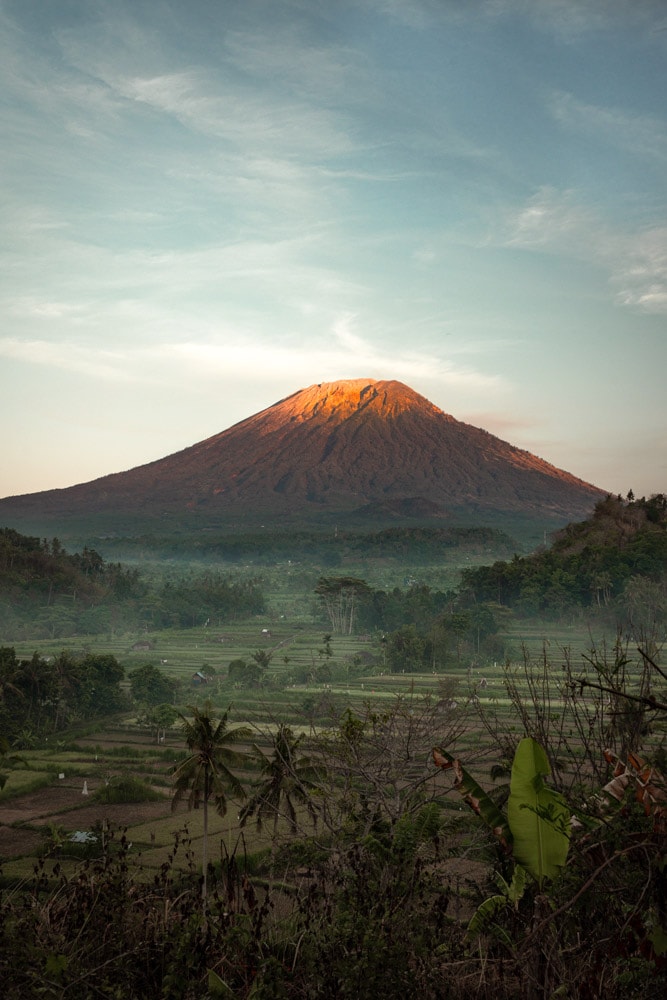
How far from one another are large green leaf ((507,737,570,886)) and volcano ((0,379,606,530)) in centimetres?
12487

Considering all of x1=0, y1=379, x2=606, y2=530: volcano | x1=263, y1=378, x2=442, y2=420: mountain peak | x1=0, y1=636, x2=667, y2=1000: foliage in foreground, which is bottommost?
x1=0, y1=636, x2=667, y2=1000: foliage in foreground

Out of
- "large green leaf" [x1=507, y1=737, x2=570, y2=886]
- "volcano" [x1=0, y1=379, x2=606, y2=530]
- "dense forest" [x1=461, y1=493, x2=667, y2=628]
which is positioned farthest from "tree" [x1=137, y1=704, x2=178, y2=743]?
"volcano" [x1=0, y1=379, x2=606, y2=530]

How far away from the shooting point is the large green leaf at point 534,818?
14.3 ft

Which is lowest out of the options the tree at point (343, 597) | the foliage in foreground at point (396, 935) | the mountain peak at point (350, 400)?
the tree at point (343, 597)

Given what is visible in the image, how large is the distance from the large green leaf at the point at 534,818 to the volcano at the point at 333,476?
410ft

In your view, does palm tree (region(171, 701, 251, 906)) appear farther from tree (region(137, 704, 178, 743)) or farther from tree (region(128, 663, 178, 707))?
tree (region(128, 663, 178, 707))

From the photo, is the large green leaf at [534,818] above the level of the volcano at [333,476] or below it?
below

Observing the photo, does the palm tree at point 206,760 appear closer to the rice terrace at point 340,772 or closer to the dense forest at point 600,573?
the rice terrace at point 340,772

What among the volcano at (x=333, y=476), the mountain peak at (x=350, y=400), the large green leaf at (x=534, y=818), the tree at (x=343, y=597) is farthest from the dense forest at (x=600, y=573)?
the mountain peak at (x=350, y=400)

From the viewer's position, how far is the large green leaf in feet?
14.3

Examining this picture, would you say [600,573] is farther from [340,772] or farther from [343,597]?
[340,772]

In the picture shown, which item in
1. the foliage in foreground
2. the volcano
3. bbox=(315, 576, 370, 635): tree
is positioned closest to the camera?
the foliage in foreground

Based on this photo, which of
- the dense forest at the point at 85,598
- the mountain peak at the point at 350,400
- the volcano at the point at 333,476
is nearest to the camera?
the dense forest at the point at 85,598

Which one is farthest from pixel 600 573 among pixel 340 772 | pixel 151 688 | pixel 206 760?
pixel 340 772
